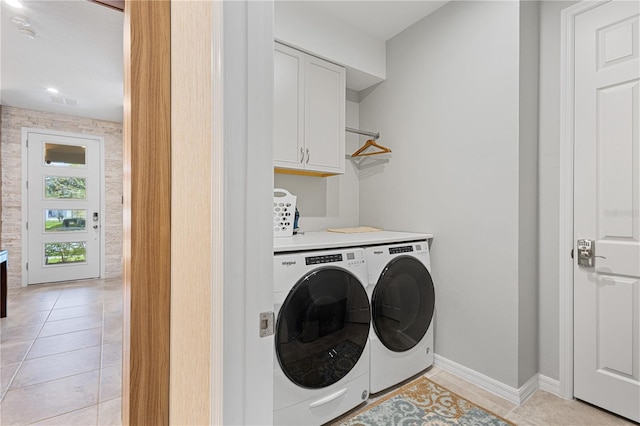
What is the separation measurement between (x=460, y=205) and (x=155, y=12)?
200 centimetres

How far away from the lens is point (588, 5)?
69.8 inches

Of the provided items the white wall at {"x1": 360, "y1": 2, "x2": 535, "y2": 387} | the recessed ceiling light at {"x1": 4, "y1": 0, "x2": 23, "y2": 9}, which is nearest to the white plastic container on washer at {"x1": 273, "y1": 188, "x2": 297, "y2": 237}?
the white wall at {"x1": 360, "y1": 2, "x2": 535, "y2": 387}

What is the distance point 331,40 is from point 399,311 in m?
2.10

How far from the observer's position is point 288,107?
7.20 feet

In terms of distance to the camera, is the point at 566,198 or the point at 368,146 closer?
the point at 566,198

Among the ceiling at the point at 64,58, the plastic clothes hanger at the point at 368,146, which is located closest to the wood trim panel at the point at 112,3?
the ceiling at the point at 64,58

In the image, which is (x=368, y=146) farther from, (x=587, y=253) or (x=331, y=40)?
(x=587, y=253)

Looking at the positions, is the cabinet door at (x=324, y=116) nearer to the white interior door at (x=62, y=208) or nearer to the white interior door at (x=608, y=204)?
the white interior door at (x=608, y=204)

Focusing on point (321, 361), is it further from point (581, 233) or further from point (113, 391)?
point (581, 233)

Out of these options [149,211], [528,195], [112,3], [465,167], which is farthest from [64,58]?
[528,195]

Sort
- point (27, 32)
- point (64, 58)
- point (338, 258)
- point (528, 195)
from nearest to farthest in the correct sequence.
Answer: point (338, 258), point (528, 195), point (27, 32), point (64, 58)

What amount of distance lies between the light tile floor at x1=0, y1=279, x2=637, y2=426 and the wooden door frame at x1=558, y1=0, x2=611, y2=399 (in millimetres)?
256

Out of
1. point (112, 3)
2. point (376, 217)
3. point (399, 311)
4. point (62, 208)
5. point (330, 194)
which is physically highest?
point (112, 3)

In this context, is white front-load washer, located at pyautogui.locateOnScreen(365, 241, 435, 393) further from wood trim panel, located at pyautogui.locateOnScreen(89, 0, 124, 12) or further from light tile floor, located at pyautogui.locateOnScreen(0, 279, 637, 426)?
wood trim panel, located at pyautogui.locateOnScreen(89, 0, 124, 12)
